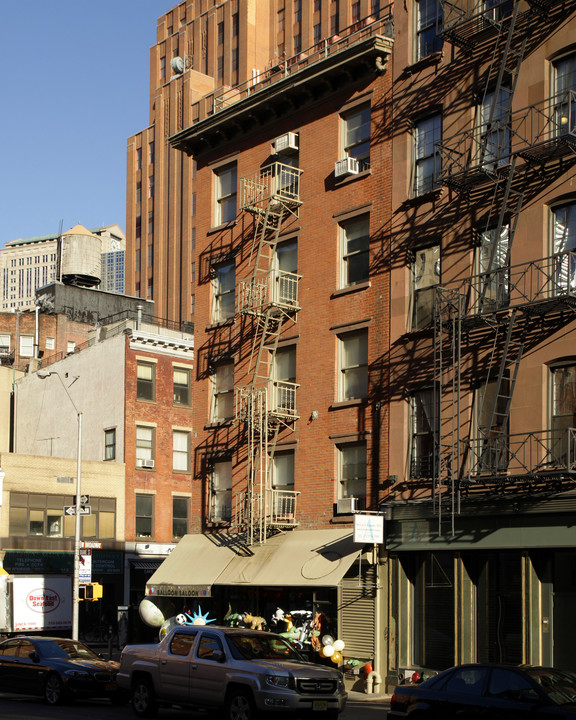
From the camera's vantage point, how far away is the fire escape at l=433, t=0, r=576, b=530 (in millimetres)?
23109

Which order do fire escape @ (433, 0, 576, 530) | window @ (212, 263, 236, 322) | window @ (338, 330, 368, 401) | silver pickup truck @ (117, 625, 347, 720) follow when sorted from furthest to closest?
window @ (212, 263, 236, 322) → window @ (338, 330, 368, 401) → fire escape @ (433, 0, 576, 530) → silver pickup truck @ (117, 625, 347, 720)

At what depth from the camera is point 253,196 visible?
1308 inches

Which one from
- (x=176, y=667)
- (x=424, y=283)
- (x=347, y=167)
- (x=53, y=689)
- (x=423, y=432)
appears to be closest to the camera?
(x=176, y=667)

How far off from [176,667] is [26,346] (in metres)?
51.7

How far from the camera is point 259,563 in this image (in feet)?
97.0

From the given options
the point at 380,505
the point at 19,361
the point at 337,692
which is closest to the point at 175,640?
the point at 337,692

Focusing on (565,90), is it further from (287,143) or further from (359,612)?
(359,612)

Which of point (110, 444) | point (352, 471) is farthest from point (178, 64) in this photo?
point (352, 471)

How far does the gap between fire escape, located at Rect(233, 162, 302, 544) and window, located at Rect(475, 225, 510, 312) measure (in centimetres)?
704

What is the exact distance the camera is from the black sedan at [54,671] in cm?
2384

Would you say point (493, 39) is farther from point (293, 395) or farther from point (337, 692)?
point (337, 692)

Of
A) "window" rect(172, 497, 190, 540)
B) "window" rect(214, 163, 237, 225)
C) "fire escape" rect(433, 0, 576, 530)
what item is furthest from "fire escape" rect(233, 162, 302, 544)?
"window" rect(172, 497, 190, 540)

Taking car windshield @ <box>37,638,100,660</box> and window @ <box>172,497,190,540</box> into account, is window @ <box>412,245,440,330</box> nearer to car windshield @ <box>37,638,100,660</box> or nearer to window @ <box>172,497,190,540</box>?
car windshield @ <box>37,638,100,660</box>

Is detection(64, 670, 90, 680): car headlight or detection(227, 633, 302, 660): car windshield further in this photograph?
detection(64, 670, 90, 680): car headlight
